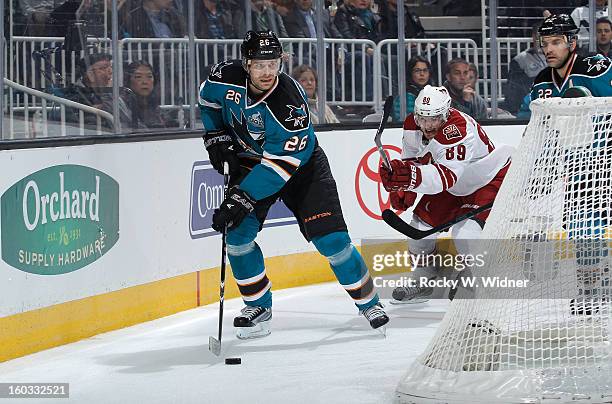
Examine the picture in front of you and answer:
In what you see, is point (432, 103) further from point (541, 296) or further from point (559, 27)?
point (541, 296)

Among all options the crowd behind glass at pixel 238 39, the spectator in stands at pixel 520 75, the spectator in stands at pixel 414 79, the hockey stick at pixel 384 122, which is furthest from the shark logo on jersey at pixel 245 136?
the spectator in stands at pixel 520 75

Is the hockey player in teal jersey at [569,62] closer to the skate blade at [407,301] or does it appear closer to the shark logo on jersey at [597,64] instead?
the shark logo on jersey at [597,64]

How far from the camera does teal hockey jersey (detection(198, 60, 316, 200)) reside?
5125mm

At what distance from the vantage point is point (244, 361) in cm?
491

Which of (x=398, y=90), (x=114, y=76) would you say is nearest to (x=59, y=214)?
(x=114, y=76)

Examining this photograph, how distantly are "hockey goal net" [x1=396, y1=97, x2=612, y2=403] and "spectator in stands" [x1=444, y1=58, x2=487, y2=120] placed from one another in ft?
10.9

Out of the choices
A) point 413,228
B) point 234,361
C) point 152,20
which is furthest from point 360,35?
point 234,361

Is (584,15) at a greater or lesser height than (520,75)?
greater

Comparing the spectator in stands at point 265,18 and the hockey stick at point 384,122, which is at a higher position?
the spectator in stands at point 265,18

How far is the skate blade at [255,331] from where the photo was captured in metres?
5.43

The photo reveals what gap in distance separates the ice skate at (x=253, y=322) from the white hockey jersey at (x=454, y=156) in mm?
830

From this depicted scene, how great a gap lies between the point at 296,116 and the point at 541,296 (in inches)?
53.8

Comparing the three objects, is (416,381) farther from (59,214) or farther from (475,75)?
(475,75)

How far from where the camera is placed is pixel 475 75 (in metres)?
7.89
